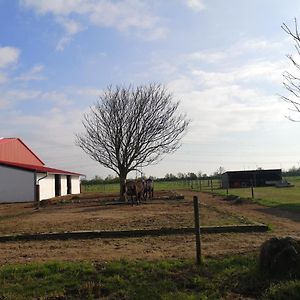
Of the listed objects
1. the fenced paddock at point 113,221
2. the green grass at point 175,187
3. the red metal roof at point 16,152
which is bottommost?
the fenced paddock at point 113,221

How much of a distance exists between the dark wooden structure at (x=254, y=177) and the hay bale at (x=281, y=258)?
224ft

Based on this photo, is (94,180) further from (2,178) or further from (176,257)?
(176,257)

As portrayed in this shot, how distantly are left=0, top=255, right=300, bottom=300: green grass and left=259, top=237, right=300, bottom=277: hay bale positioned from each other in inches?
7.5

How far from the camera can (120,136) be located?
1647 inches

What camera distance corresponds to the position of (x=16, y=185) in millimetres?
43250

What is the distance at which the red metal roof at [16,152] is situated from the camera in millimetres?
51969

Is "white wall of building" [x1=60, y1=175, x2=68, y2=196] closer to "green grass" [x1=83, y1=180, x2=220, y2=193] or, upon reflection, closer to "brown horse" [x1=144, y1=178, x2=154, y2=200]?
"green grass" [x1=83, y1=180, x2=220, y2=193]

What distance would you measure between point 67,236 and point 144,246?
Result: 9.67 ft

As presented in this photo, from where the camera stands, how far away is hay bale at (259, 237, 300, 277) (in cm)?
766

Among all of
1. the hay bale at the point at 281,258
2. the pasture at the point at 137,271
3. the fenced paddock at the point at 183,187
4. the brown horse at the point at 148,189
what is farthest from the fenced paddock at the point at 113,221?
the fenced paddock at the point at 183,187

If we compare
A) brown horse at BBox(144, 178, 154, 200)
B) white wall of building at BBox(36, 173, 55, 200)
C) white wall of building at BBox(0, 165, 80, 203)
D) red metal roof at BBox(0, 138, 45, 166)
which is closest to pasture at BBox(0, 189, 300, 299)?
brown horse at BBox(144, 178, 154, 200)

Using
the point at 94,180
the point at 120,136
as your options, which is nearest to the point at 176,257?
the point at 120,136

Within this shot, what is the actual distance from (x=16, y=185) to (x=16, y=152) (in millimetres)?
13662

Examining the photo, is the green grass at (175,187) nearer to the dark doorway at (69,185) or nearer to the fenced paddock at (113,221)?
the dark doorway at (69,185)
